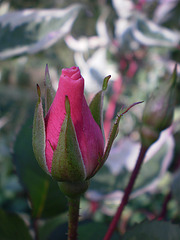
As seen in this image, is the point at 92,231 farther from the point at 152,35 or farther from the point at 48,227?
the point at 152,35

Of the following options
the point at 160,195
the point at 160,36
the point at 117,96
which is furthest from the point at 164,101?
the point at 160,195

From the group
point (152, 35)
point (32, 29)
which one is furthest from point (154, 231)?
point (152, 35)

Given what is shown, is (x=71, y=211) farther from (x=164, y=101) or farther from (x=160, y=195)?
(x=160, y=195)

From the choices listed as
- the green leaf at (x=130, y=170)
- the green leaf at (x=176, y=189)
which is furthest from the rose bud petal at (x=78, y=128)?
the green leaf at (x=130, y=170)

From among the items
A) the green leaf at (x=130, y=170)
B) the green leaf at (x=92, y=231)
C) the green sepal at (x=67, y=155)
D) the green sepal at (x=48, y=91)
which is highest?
the green sepal at (x=48, y=91)

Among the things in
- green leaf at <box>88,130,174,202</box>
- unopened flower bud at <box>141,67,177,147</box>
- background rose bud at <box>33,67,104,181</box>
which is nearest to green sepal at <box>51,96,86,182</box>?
background rose bud at <box>33,67,104,181</box>

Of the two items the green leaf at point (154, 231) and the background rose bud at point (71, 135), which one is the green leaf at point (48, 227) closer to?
the green leaf at point (154, 231)

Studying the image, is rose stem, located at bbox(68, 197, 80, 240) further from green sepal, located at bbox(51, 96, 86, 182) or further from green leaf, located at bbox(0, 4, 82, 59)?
green leaf, located at bbox(0, 4, 82, 59)
